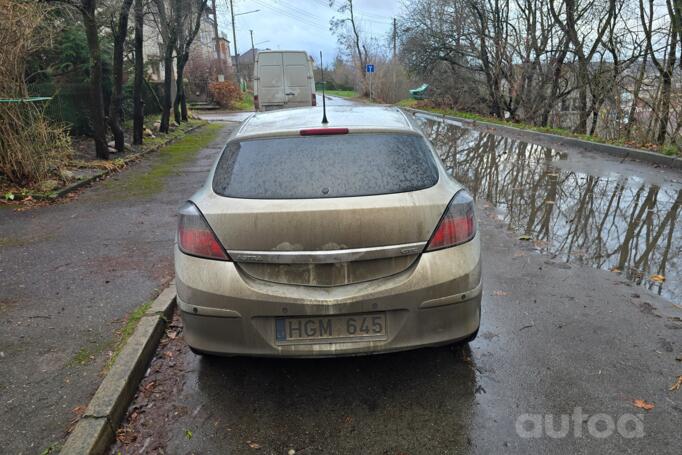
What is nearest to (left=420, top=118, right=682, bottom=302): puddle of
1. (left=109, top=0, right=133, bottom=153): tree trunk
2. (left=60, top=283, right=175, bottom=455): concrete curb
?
(left=60, top=283, right=175, bottom=455): concrete curb

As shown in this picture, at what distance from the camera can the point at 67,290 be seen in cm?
441

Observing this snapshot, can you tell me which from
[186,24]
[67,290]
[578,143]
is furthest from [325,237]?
[186,24]

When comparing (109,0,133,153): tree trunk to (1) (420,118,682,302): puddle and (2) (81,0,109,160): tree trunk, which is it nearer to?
(2) (81,0,109,160): tree trunk

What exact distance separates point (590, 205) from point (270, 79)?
1205cm


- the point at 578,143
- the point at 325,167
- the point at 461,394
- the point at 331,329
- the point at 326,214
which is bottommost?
the point at 461,394

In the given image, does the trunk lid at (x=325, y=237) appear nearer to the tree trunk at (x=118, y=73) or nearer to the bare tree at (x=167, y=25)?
the tree trunk at (x=118, y=73)

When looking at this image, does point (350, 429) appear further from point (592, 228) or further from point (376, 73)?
point (376, 73)

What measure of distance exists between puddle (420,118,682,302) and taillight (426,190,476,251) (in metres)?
2.45

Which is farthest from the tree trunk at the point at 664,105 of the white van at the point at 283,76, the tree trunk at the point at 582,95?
the white van at the point at 283,76

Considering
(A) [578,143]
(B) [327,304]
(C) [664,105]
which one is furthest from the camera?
(A) [578,143]

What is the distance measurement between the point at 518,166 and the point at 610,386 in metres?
8.04

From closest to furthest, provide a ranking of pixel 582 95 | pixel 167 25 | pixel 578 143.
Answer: pixel 578 143, pixel 167 25, pixel 582 95

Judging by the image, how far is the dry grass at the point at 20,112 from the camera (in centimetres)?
746
